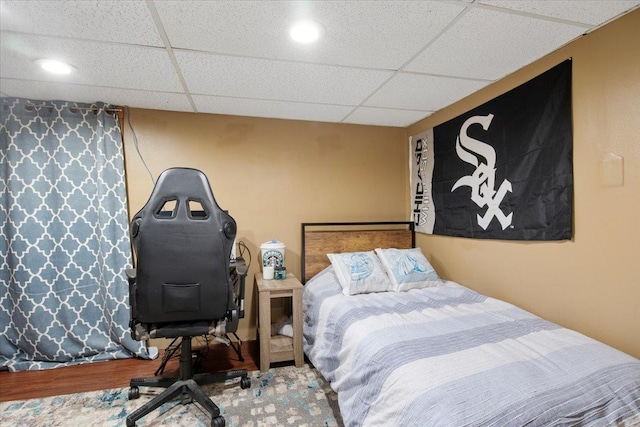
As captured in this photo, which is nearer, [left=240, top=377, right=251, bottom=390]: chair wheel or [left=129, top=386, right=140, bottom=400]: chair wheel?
[left=129, top=386, right=140, bottom=400]: chair wheel

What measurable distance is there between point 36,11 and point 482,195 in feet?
9.40

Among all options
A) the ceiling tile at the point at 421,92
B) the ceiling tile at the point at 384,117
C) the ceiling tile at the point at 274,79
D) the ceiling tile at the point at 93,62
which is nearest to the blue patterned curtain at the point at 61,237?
the ceiling tile at the point at 93,62

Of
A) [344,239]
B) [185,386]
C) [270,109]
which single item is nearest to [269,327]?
[185,386]

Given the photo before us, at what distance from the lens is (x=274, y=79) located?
2.17 m

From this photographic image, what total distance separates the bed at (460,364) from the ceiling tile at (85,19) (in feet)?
6.48

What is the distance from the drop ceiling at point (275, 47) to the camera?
1439 mm

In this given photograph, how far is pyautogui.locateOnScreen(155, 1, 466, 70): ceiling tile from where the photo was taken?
1418 millimetres

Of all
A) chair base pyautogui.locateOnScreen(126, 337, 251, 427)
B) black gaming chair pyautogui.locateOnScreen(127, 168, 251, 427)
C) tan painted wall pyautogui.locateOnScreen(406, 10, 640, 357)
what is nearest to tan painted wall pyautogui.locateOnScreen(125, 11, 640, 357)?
tan painted wall pyautogui.locateOnScreen(406, 10, 640, 357)

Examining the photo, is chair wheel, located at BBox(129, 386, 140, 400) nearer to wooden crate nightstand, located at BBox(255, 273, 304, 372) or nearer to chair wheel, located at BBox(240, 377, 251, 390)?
chair wheel, located at BBox(240, 377, 251, 390)

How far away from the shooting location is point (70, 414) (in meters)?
1.93

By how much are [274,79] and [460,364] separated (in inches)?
79.3

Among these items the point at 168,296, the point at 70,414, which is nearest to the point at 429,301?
the point at 168,296

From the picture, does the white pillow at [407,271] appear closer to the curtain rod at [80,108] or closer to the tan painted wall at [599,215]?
the tan painted wall at [599,215]

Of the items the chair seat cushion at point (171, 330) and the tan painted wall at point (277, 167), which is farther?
the tan painted wall at point (277, 167)
